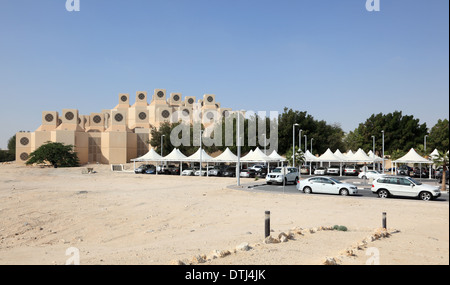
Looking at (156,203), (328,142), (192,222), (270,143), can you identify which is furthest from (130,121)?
(192,222)

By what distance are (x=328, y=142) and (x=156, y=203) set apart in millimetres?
60885

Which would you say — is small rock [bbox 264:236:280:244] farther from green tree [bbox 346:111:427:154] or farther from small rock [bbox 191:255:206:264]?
green tree [bbox 346:111:427:154]

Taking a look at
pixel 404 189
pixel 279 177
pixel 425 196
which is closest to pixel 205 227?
pixel 404 189

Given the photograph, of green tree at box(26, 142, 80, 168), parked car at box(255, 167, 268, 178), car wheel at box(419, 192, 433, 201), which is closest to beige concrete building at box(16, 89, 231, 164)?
green tree at box(26, 142, 80, 168)

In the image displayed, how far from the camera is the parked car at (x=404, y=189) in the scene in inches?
843

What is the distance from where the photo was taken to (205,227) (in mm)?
14312

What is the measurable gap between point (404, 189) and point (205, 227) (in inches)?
552

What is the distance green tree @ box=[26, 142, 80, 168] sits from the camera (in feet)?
208

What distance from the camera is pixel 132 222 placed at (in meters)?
16.2

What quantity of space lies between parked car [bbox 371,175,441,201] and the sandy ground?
70.7 inches

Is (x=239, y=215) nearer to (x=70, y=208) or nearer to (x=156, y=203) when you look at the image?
(x=156, y=203)

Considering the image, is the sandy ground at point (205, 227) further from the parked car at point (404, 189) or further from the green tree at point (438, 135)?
the green tree at point (438, 135)

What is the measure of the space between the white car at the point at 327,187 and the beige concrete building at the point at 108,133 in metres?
54.1

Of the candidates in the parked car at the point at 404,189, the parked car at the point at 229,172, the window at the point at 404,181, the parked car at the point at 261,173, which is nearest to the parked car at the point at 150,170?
the parked car at the point at 229,172
